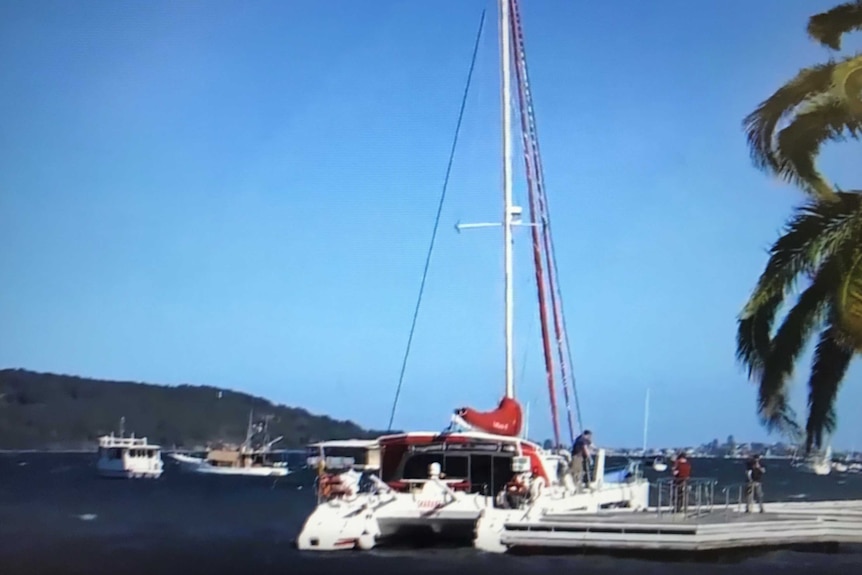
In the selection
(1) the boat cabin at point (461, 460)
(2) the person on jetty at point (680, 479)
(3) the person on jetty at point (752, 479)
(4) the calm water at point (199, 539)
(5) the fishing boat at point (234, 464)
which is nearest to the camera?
(4) the calm water at point (199, 539)

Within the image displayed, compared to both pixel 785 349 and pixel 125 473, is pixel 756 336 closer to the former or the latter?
pixel 785 349

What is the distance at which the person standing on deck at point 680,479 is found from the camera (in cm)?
1395

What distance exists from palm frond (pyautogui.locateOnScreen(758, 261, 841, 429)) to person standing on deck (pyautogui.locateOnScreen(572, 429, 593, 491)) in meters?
5.26

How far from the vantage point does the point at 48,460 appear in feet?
224

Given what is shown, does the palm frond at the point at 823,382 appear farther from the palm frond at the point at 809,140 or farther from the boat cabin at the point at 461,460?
the boat cabin at the point at 461,460

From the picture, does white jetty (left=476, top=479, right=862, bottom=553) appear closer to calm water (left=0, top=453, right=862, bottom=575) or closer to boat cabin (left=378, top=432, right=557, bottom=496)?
calm water (left=0, top=453, right=862, bottom=575)

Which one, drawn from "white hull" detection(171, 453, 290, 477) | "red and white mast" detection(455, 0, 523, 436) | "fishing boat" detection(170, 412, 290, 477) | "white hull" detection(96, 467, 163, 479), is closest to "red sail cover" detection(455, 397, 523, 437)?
"red and white mast" detection(455, 0, 523, 436)

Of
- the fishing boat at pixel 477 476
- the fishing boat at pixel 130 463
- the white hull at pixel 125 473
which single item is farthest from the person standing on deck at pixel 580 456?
the white hull at pixel 125 473

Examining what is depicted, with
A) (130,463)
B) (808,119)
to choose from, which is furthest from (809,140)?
(130,463)

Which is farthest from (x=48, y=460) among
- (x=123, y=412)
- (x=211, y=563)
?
(x=211, y=563)

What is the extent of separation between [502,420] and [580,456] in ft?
4.19

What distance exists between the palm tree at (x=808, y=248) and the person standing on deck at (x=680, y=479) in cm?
415

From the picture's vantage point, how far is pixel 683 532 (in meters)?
12.3

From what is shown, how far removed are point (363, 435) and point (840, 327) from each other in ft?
27.3
